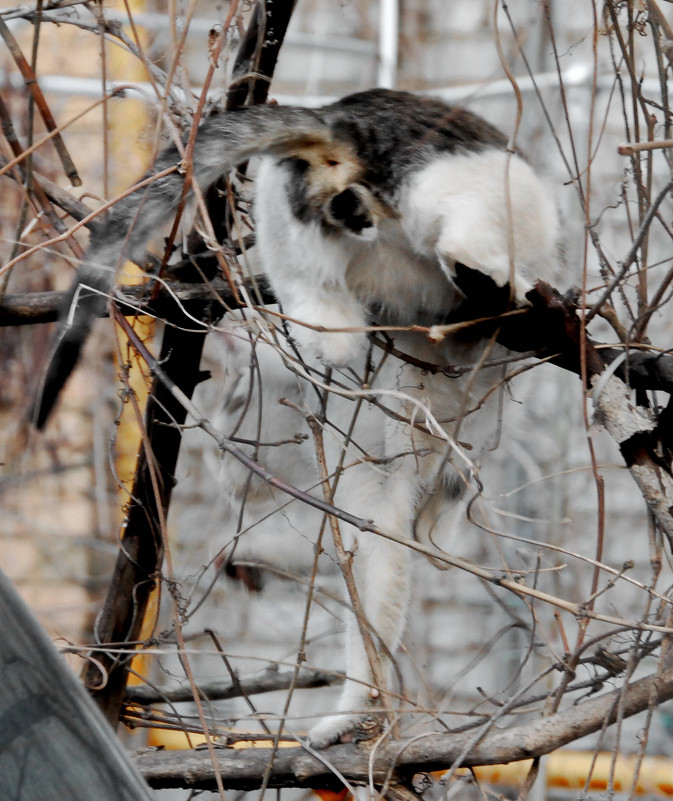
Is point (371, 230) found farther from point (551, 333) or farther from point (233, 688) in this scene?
point (233, 688)

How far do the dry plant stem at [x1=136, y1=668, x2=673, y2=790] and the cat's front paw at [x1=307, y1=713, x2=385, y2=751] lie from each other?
3 cm

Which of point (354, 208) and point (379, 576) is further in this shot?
point (379, 576)

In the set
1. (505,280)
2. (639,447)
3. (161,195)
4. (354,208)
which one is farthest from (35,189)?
(639,447)

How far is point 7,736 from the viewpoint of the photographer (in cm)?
80

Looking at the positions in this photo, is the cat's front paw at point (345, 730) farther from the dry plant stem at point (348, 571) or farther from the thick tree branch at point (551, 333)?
the thick tree branch at point (551, 333)

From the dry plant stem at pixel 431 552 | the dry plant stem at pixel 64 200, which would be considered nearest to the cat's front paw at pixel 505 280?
the dry plant stem at pixel 431 552

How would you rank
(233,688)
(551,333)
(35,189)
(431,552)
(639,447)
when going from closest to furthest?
(431,552)
(639,447)
(551,333)
(35,189)
(233,688)

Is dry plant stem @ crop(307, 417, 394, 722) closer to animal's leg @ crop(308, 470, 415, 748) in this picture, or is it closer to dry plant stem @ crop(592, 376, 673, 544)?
animal's leg @ crop(308, 470, 415, 748)

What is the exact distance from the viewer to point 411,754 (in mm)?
1577

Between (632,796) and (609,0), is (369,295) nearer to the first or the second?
(609,0)

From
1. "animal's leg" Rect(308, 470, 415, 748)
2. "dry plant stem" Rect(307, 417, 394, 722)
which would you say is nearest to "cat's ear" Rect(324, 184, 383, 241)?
"dry plant stem" Rect(307, 417, 394, 722)

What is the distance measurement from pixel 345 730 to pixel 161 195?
3.53 feet

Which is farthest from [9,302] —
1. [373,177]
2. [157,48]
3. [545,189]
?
[157,48]

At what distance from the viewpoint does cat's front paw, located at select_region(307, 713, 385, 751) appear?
70.5 inches
